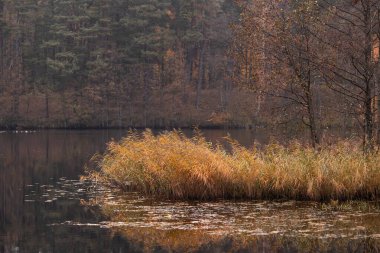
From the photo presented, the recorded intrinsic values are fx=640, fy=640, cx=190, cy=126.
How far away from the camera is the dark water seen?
47.8 ft

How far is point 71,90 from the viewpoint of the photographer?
84812 mm

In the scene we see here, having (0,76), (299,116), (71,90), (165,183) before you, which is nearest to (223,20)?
(71,90)

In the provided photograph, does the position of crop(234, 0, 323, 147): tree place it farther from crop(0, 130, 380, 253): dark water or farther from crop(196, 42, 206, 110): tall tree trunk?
crop(196, 42, 206, 110): tall tree trunk

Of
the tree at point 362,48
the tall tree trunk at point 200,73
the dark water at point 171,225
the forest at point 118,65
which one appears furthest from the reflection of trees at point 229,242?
the tall tree trunk at point 200,73

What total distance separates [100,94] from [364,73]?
62.9 metres

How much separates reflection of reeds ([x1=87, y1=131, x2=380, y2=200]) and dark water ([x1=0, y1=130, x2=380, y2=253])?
774 mm

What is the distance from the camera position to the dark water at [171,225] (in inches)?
574

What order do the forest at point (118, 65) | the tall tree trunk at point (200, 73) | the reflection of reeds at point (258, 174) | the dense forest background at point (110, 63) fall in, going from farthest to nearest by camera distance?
1. the tall tree trunk at point (200, 73)
2. the dense forest background at point (110, 63)
3. the forest at point (118, 65)
4. the reflection of reeds at point (258, 174)

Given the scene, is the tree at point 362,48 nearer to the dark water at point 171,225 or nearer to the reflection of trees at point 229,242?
the dark water at point 171,225

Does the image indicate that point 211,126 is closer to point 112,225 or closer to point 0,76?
point 0,76

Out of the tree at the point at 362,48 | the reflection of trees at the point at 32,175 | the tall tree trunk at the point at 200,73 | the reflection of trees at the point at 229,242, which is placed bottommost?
the reflection of trees at the point at 229,242

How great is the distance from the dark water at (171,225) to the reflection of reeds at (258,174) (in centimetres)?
77

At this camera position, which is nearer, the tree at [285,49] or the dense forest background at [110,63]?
the tree at [285,49]

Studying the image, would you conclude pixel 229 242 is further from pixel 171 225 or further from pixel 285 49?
pixel 285 49
